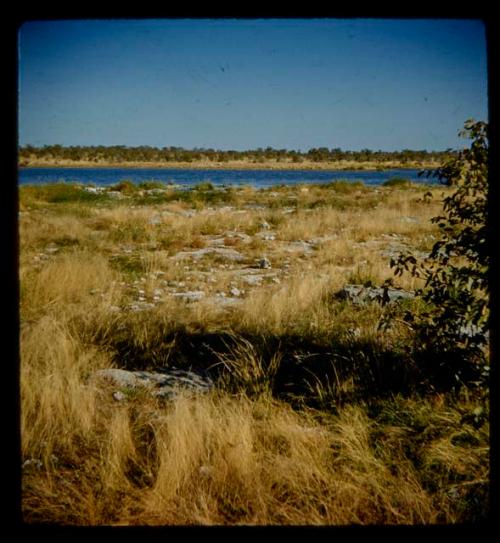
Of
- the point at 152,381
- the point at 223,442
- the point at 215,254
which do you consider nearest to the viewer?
the point at 223,442

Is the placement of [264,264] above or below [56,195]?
below

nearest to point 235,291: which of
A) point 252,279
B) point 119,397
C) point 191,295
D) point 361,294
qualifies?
point 191,295

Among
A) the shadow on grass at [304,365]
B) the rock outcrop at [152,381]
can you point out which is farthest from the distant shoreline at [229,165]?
the rock outcrop at [152,381]

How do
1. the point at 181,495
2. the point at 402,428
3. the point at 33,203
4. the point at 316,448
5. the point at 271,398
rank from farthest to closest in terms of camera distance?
1. the point at 33,203
2. the point at 271,398
3. the point at 402,428
4. the point at 316,448
5. the point at 181,495

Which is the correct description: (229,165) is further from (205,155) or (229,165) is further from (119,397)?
(119,397)

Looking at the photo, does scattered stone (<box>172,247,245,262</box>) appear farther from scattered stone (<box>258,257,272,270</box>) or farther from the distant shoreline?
the distant shoreline

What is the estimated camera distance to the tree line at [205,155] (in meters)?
76.5

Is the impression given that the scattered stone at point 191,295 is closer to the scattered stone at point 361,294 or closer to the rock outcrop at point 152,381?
the scattered stone at point 361,294

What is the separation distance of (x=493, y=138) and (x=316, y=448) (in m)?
1.95

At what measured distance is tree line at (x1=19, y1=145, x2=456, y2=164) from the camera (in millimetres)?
76525

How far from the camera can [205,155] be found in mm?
92688
